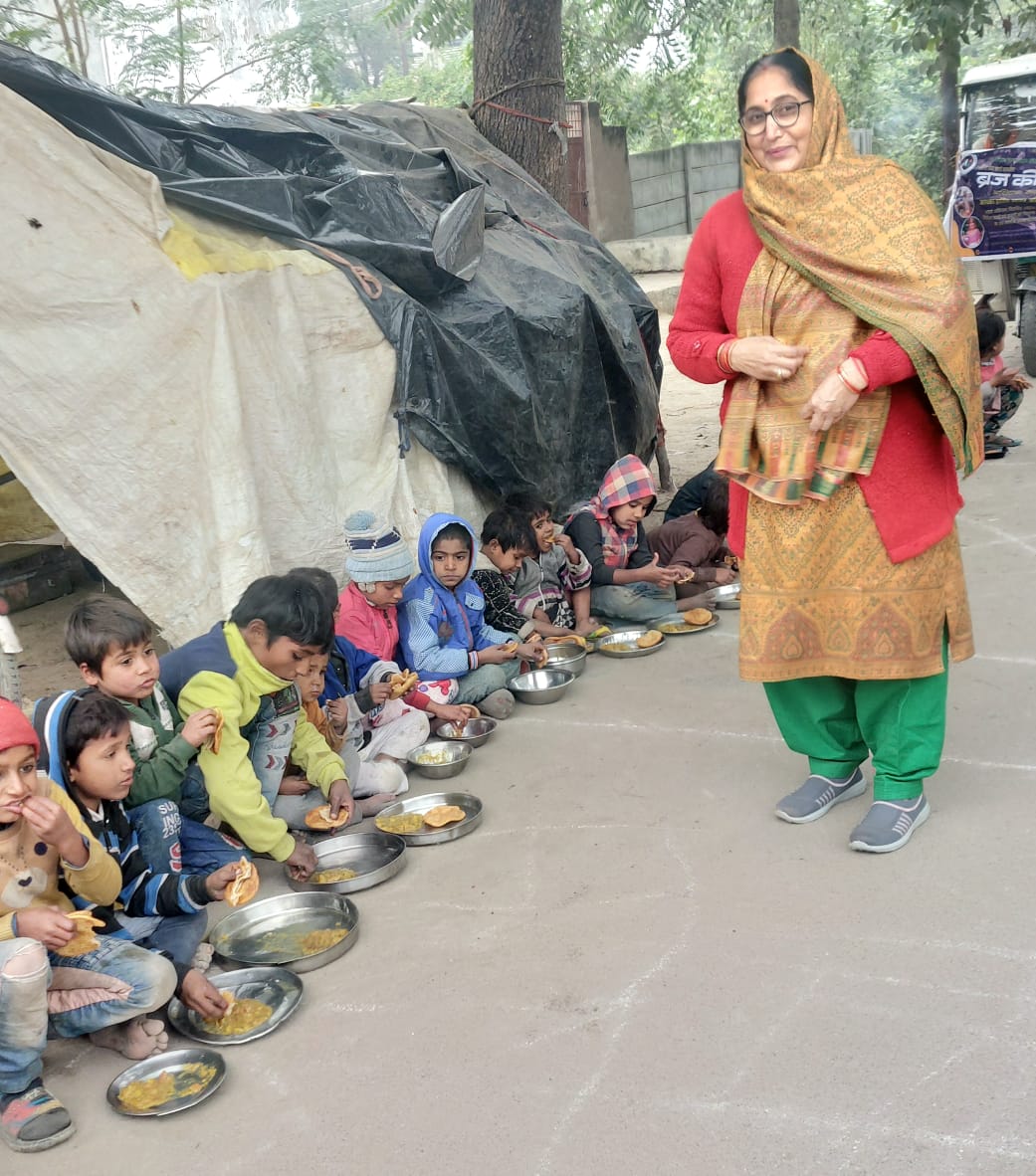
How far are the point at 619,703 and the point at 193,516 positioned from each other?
1.67 metres

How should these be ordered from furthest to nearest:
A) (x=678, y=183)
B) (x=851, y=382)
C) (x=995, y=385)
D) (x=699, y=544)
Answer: (x=678, y=183) < (x=995, y=385) < (x=699, y=544) < (x=851, y=382)

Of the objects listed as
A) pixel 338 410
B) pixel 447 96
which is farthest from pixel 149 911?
pixel 447 96

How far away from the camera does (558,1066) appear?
2330 millimetres

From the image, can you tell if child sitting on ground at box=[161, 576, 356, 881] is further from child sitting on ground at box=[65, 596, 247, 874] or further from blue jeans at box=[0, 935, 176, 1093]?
blue jeans at box=[0, 935, 176, 1093]

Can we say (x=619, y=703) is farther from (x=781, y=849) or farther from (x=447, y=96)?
(x=447, y=96)

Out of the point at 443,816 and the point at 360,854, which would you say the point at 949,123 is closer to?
the point at 443,816

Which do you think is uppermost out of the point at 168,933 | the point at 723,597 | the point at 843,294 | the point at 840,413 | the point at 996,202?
the point at 996,202

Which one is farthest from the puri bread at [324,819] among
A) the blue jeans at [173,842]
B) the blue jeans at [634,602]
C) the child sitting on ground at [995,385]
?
the child sitting on ground at [995,385]

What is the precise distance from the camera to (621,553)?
5195mm

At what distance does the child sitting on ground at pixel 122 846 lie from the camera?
8.38 ft

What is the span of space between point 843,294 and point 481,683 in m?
2.07

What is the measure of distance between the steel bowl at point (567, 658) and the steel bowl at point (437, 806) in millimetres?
1087

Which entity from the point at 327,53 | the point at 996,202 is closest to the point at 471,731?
the point at 996,202

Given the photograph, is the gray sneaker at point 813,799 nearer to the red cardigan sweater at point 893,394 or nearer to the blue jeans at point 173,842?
the red cardigan sweater at point 893,394
